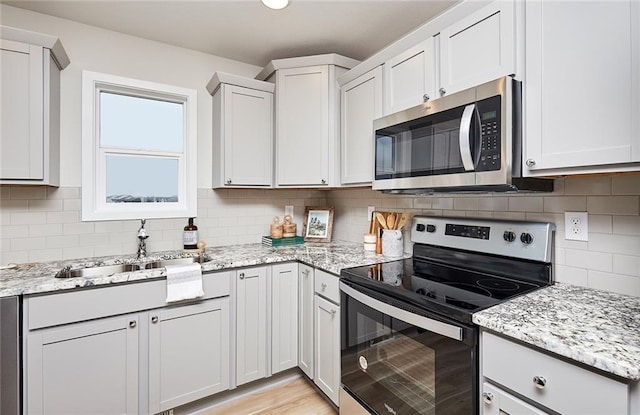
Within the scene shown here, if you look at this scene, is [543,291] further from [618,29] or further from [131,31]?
[131,31]

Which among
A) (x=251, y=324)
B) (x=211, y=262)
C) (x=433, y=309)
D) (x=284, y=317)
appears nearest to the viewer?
(x=433, y=309)

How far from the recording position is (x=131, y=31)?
7.17 feet

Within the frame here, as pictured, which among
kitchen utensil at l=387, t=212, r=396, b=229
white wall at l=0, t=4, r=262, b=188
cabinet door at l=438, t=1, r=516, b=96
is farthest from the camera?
kitchen utensil at l=387, t=212, r=396, b=229

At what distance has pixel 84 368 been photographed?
5.13 ft

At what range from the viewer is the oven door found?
1.10 metres

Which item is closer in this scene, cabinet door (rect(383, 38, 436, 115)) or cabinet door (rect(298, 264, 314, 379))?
cabinet door (rect(383, 38, 436, 115))

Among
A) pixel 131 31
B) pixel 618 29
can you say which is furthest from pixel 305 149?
pixel 618 29

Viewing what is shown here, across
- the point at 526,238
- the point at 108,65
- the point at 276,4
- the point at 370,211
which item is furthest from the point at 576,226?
the point at 108,65

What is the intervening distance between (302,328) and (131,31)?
92.6 inches

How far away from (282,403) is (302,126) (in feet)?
6.23

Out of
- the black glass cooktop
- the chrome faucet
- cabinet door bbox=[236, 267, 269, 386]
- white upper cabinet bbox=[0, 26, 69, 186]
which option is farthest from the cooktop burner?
white upper cabinet bbox=[0, 26, 69, 186]

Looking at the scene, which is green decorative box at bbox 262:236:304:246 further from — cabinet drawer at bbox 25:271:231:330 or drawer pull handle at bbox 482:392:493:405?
drawer pull handle at bbox 482:392:493:405

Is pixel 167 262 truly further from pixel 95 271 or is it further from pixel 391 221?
pixel 391 221

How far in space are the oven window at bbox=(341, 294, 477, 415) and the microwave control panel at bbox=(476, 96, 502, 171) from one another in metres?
0.71
